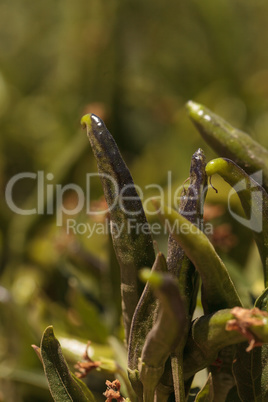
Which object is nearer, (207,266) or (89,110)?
(207,266)

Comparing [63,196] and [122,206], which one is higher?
[63,196]

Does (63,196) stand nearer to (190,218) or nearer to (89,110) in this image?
(89,110)

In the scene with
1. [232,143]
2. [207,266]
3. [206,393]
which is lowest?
[206,393]

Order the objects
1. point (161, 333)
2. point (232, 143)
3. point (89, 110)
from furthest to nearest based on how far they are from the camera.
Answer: point (89, 110), point (232, 143), point (161, 333)

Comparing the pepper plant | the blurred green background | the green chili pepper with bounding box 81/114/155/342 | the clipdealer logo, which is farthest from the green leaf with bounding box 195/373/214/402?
→ the clipdealer logo

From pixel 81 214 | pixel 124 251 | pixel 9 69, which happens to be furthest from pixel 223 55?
pixel 124 251

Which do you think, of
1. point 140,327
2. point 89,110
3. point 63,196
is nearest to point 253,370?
point 140,327

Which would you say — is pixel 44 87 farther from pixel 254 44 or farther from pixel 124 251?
pixel 124 251
